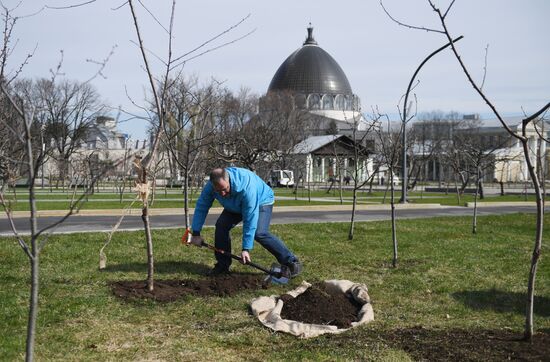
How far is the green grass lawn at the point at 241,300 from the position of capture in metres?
5.15

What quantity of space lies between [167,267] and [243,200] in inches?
76.7

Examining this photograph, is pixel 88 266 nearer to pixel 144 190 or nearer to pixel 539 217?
pixel 144 190

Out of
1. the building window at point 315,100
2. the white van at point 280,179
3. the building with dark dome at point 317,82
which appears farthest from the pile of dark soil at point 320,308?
the building window at point 315,100

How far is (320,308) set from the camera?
6.27m

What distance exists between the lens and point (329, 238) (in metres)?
12.0

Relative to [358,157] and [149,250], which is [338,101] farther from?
[149,250]

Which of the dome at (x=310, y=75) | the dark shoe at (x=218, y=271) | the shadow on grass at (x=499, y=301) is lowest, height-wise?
the shadow on grass at (x=499, y=301)

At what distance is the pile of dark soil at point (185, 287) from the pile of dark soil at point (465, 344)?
2.11 m

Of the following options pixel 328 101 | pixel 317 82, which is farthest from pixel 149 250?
pixel 328 101

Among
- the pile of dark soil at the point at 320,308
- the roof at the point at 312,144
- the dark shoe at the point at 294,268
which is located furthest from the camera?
the roof at the point at 312,144

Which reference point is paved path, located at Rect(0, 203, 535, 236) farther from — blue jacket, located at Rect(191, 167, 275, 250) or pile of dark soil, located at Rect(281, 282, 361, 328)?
pile of dark soil, located at Rect(281, 282, 361, 328)

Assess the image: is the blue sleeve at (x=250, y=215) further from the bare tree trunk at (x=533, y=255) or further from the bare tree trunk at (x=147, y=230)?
the bare tree trunk at (x=533, y=255)

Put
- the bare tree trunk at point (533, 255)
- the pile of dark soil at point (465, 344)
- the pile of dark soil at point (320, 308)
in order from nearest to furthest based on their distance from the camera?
the pile of dark soil at point (465, 344) → the bare tree trunk at point (533, 255) → the pile of dark soil at point (320, 308)

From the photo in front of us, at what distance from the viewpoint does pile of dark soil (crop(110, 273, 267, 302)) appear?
6.80 metres
